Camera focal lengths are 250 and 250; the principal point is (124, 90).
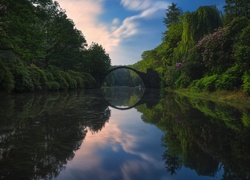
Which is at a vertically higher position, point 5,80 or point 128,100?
point 5,80

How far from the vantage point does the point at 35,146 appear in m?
4.48

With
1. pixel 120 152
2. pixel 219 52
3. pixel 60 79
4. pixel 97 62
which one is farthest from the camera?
pixel 97 62

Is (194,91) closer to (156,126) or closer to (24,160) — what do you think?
(156,126)

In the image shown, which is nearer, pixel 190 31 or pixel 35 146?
pixel 35 146

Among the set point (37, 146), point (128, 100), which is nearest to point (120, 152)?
point (37, 146)

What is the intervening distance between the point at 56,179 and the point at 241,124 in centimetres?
610

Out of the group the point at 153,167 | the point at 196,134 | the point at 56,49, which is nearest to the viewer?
the point at 153,167

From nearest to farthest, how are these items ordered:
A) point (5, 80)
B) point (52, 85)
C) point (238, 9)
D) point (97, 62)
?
point (5, 80), point (52, 85), point (238, 9), point (97, 62)

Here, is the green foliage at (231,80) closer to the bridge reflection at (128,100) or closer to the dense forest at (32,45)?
the bridge reflection at (128,100)

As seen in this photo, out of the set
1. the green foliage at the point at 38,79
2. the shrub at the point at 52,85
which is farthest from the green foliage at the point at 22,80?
the shrub at the point at 52,85

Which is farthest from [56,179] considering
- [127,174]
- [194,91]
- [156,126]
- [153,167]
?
[194,91]

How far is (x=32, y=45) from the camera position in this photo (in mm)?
18000

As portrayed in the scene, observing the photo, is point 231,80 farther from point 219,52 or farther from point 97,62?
point 97,62

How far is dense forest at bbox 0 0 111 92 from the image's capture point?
1621 cm
